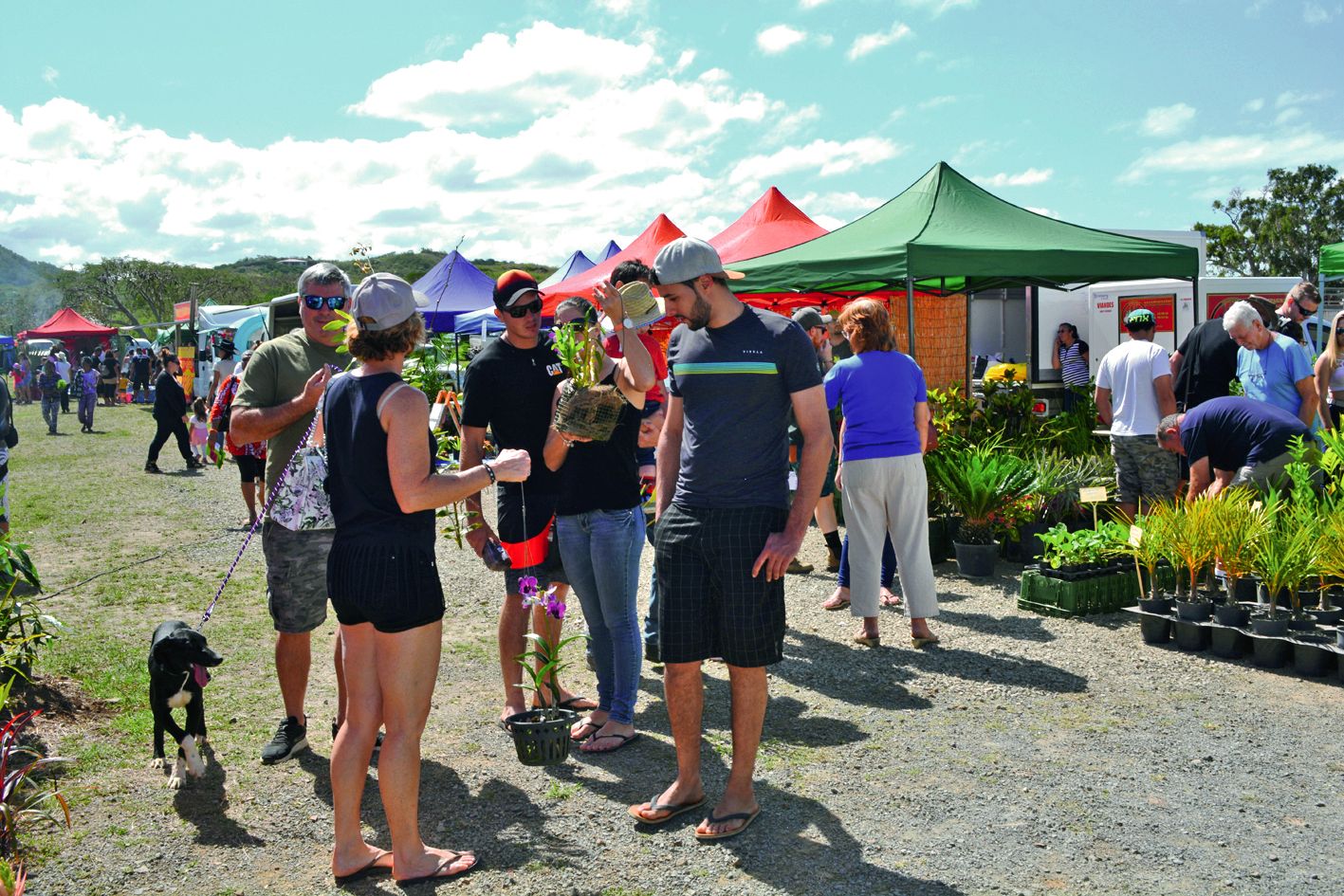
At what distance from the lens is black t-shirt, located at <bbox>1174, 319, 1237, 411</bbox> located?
25.7 ft

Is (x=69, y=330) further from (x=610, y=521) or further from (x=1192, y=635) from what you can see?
(x=1192, y=635)

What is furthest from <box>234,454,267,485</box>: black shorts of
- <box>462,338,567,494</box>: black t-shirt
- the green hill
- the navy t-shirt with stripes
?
the green hill

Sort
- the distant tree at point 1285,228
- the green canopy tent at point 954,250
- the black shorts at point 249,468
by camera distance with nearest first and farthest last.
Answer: the green canopy tent at point 954,250, the black shorts at point 249,468, the distant tree at point 1285,228

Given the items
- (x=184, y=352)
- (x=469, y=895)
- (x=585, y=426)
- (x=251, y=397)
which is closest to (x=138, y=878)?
(x=469, y=895)

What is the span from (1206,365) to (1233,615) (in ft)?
9.69

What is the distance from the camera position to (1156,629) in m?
5.85

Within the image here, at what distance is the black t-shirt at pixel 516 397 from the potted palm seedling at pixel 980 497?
166 inches

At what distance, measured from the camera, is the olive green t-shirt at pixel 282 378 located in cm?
420

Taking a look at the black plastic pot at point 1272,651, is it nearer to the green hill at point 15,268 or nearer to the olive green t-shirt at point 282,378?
the olive green t-shirt at point 282,378

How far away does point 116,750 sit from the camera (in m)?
4.56

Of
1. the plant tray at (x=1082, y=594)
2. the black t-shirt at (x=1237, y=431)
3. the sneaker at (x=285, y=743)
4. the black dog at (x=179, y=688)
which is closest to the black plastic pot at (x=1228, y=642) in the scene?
the plant tray at (x=1082, y=594)

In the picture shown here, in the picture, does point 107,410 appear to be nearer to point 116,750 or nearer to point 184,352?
point 184,352

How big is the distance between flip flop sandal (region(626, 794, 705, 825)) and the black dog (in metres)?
1.75

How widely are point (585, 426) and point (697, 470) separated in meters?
0.51
